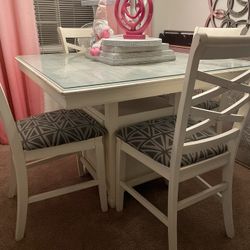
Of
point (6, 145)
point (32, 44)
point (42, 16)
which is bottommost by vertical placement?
point (6, 145)

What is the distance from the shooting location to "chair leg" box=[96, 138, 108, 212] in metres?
1.25

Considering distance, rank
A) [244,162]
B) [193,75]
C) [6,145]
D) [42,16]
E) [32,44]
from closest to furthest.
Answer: [193,75] → [244,162] → [32,44] → [6,145] → [42,16]

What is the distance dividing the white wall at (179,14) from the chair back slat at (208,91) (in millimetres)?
1519

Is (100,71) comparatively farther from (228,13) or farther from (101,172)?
(228,13)

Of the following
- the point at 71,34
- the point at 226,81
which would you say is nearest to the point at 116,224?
the point at 226,81

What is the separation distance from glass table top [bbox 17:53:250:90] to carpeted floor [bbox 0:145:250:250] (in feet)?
2.44

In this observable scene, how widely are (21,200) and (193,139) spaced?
2.56 ft

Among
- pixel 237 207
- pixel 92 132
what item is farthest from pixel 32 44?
pixel 237 207

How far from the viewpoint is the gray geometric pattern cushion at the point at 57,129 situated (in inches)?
43.9

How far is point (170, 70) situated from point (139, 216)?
760 millimetres

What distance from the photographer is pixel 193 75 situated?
2.53 feet

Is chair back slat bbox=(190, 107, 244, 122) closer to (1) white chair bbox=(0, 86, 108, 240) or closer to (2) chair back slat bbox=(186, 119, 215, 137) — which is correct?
(2) chair back slat bbox=(186, 119, 215, 137)

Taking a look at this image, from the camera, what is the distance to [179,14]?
2.53 metres

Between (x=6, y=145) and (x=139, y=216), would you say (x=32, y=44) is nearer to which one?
(x=6, y=145)
